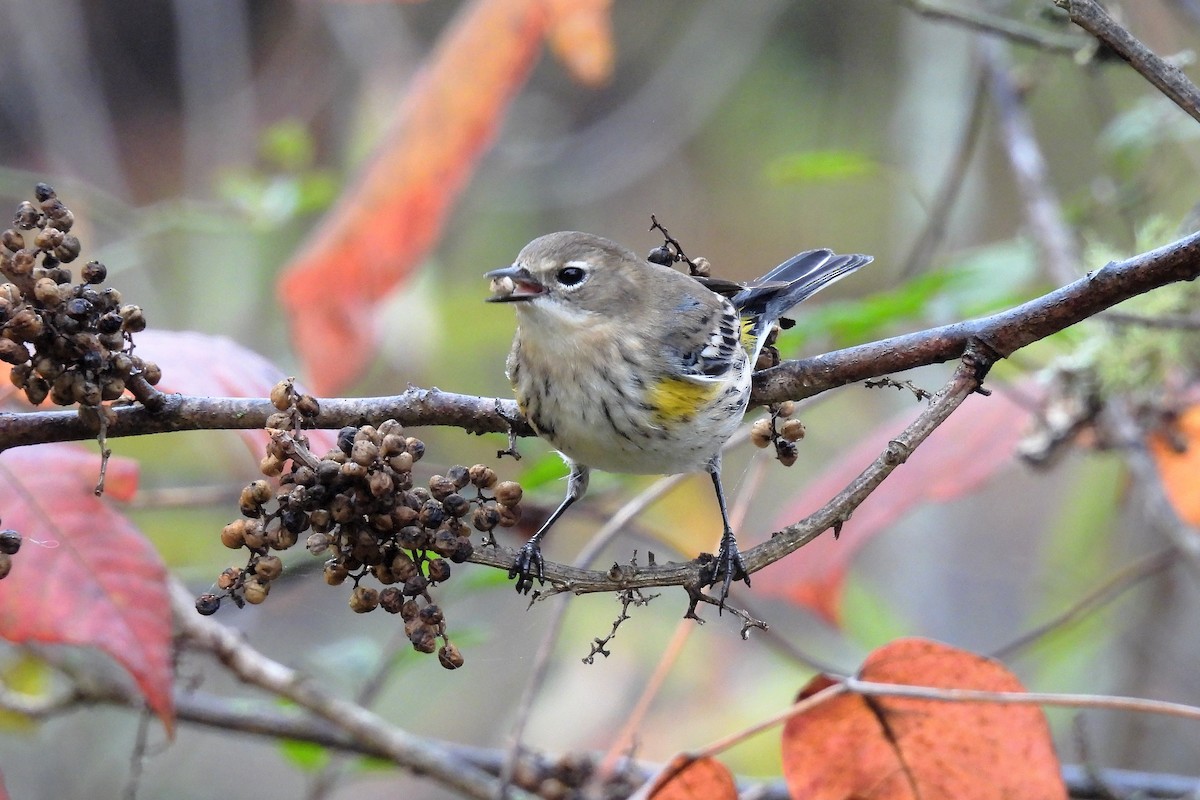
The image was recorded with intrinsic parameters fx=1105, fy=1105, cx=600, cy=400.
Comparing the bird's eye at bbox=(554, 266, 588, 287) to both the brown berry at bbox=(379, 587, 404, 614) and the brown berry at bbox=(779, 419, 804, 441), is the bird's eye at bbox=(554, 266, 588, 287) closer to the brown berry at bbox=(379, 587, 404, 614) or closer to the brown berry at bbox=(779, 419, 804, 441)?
the brown berry at bbox=(779, 419, 804, 441)

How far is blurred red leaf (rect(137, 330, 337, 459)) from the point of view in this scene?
74.2 inches

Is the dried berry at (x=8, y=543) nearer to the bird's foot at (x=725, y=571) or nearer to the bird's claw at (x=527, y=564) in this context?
the bird's claw at (x=527, y=564)

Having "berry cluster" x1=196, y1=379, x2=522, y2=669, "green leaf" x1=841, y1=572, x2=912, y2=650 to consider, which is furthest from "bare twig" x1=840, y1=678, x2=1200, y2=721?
"green leaf" x1=841, y1=572, x2=912, y2=650

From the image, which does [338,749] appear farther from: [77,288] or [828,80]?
[828,80]

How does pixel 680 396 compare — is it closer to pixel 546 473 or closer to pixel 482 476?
pixel 546 473

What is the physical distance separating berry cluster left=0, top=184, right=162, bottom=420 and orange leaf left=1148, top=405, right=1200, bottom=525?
2.36 meters

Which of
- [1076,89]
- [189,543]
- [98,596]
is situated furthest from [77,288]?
[1076,89]

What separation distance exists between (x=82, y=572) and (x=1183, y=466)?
2517mm

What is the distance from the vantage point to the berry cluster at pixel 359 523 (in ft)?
4.98

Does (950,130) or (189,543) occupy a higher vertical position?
(950,130)

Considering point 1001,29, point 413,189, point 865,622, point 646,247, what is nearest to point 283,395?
point 413,189

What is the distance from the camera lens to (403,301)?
5582mm

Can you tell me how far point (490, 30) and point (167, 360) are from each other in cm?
144

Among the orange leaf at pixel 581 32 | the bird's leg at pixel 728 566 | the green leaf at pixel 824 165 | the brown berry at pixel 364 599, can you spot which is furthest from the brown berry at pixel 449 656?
the green leaf at pixel 824 165
